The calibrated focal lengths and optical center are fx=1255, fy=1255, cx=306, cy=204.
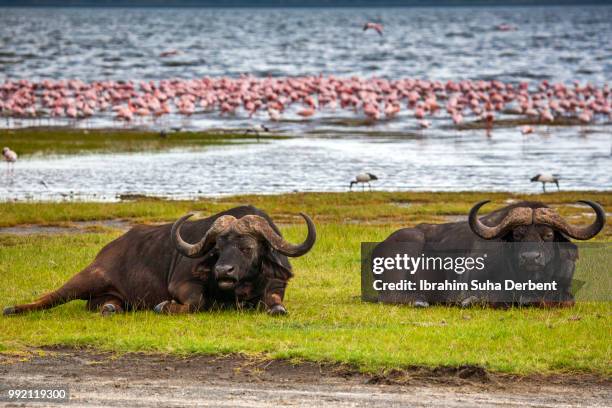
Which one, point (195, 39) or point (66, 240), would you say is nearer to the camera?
point (66, 240)

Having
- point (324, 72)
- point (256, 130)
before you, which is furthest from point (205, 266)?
point (324, 72)

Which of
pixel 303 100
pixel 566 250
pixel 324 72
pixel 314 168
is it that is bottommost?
pixel 324 72

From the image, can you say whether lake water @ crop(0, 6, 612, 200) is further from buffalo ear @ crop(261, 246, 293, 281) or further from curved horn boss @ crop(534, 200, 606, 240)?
curved horn boss @ crop(534, 200, 606, 240)

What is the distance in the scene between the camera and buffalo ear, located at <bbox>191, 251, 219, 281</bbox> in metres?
12.4

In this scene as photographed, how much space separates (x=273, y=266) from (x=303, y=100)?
42.5 m

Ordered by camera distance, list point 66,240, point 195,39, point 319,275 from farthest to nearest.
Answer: point 195,39 < point 66,240 < point 319,275

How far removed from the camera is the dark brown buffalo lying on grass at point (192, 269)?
12.3 metres

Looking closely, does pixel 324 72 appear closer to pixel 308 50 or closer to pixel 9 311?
pixel 308 50

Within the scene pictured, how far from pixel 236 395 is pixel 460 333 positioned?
112 inches

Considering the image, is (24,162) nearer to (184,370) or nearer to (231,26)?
(184,370)

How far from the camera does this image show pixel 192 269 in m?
12.5

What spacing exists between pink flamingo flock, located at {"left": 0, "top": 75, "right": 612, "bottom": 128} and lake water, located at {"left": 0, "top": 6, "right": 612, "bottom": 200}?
28.4 inches

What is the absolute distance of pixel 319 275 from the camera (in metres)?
15.3

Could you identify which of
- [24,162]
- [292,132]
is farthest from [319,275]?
[292,132]
